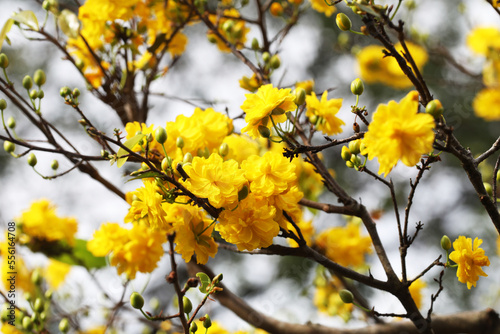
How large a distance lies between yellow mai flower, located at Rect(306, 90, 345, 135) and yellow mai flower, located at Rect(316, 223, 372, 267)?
80 cm

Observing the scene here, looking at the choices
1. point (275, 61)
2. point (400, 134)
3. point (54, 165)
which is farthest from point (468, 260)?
point (54, 165)

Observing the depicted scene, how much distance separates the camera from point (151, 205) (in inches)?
31.3

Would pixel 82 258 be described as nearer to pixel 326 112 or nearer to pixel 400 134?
pixel 326 112

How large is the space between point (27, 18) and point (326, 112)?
30.5 inches

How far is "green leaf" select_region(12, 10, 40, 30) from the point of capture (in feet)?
3.75

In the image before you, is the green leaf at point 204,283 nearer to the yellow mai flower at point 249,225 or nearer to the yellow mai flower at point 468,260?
the yellow mai flower at point 249,225

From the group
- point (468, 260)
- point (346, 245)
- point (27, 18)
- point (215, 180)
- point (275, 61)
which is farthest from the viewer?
point (346, 245)

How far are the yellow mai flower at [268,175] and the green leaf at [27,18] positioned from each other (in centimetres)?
73

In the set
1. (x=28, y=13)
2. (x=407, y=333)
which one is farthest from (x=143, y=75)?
(x=407, y=333)

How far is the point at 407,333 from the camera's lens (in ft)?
3.94

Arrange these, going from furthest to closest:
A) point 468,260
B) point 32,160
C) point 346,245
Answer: point 346,245 → point 32,160 → point 468,260

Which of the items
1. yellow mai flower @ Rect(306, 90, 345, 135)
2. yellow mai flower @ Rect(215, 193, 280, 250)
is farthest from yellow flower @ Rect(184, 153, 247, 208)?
yellow mai flower @ Rect(306, 90, 345, 135)

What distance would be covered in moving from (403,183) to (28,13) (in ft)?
11.8

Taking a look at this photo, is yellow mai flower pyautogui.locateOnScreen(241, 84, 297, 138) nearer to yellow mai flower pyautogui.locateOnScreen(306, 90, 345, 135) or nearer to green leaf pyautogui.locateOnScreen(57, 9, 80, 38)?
yellow mai flower pyautogui.locateOnScreen(306, 90, 345, 135)
